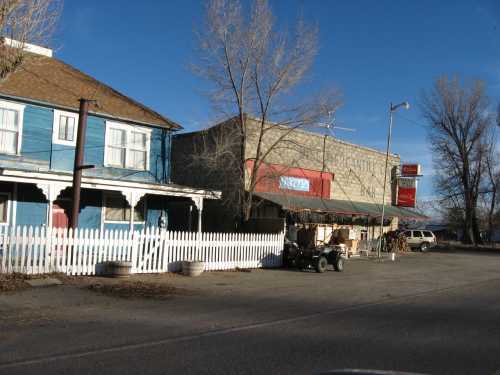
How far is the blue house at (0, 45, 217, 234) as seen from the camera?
18.4m

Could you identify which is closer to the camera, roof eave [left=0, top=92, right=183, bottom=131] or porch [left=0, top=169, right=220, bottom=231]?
porch [left=0, top=169, right=220, bottom=231]

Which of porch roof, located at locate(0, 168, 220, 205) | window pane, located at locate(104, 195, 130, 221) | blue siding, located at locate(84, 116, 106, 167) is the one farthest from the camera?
window pane, located at locate(104, 195, 130, 221)

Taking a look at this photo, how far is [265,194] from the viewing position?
26.0m

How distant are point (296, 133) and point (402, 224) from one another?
86.2ft

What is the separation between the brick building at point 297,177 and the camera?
25.0 meters

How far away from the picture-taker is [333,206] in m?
29.2

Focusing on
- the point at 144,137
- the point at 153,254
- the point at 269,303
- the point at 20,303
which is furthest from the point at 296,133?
the point at 20,303

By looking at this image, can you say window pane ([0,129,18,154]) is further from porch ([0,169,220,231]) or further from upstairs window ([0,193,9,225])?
upstairs window ([0,193,9,225])

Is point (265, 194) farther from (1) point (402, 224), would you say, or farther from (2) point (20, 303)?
(1) point (402, 224)

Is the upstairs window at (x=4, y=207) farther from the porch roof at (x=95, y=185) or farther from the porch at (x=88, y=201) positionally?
the porch roof at (x=95, y=185)

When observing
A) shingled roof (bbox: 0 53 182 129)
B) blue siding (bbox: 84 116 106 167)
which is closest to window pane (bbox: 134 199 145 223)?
blue siding (bbox: 84 116 106 167)

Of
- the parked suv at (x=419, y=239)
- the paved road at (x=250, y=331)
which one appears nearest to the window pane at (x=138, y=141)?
the paved road at (x=250, y=331)

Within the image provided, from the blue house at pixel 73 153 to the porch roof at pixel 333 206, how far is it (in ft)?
14.3

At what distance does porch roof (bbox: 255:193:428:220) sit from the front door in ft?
29.0
